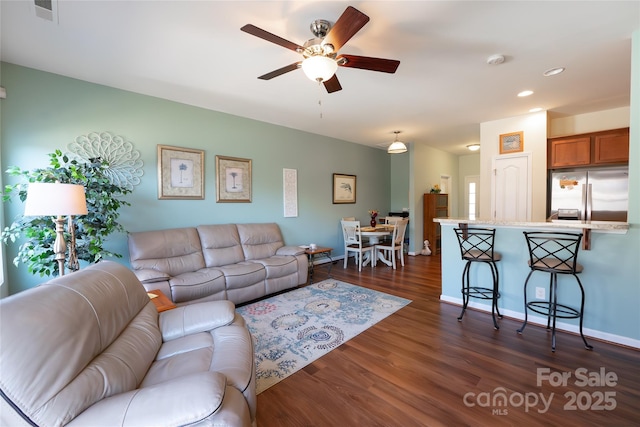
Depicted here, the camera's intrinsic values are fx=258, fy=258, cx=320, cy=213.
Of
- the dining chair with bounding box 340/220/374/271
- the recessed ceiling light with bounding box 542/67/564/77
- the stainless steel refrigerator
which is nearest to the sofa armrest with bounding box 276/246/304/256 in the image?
the dining chair with bounding box 340/220/374/271

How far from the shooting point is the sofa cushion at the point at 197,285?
2.78 meters

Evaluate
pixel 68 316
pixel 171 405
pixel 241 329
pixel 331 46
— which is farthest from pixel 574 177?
pixel 68 316

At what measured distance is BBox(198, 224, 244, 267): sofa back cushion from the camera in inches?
139

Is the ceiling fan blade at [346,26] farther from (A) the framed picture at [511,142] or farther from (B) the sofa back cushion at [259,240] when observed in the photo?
(A) the framed picture at [511,142]

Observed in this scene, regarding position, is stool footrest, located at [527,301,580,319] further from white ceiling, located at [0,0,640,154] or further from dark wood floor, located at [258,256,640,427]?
white ceiling, located at [0,0,640,154]

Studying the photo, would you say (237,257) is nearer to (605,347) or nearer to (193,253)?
(193,253)

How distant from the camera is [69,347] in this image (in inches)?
39.2

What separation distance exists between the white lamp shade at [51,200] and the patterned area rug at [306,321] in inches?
73.1

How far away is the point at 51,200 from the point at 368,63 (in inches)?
99.6

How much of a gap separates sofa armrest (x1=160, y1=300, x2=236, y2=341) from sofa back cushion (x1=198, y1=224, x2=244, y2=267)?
1.68 meters

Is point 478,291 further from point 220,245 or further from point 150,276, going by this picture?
point 150,276

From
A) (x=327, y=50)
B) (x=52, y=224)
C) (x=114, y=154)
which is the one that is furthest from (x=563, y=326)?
(x=114, y=154)

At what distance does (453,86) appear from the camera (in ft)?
10.2

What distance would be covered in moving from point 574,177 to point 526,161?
645 millimetres
